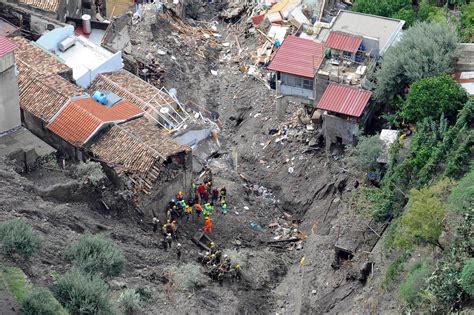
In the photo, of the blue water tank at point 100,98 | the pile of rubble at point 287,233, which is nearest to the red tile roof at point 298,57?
the pile of rubble at point 287,233

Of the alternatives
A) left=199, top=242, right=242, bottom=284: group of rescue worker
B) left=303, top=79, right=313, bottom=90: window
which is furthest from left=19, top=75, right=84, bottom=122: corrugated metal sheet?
left=303, top=79, right=313, bottom=90: window

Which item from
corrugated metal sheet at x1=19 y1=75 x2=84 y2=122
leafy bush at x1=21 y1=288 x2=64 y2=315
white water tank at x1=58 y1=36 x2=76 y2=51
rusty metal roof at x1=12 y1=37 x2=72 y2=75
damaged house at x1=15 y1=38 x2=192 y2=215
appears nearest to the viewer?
leafy bush at x1=21 y1=288 x2=64 y2=315

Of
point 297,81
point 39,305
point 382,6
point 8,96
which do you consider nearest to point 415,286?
point 39,305

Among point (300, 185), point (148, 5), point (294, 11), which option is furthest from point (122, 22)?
point (300, 185)

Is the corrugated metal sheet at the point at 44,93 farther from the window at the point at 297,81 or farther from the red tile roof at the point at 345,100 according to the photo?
the red tile roof at the point at 345,100

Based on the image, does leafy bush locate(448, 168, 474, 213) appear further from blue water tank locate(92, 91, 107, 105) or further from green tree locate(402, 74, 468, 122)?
blue water tank locate(92, 91, 107, 105)

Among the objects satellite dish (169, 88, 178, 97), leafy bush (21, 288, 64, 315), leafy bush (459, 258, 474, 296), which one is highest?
leafy bush (21, 288, 64, 315)

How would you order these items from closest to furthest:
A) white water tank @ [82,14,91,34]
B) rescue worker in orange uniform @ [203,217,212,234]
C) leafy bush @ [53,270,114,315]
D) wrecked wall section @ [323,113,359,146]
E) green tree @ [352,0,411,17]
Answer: leafy bush @ [53,270,114,315]
rescue worker in orange uniform @ [203,217,212,234]
wrecked wall section @ [323,113,359,146]
white water tank @ [82,14,91,34]
green tree @ [352,0,411,17]
